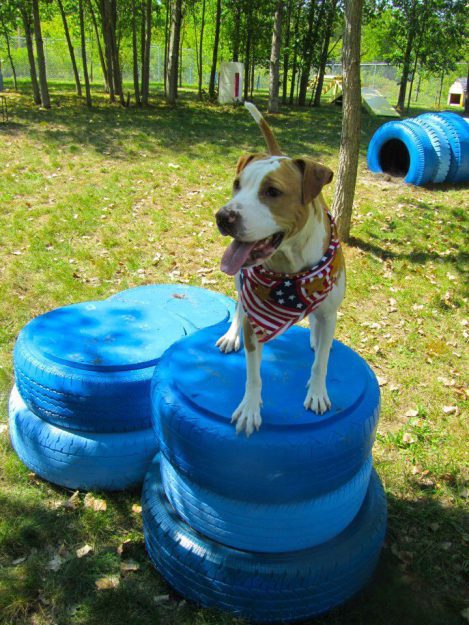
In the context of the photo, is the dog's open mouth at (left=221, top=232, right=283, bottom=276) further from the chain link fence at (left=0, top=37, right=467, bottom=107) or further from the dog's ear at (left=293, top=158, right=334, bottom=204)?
the chain link fence at (left=0, top=37, right=467, bottom=107)

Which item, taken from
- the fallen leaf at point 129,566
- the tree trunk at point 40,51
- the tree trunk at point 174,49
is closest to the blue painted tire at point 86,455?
the fallen leaf at point 129,566

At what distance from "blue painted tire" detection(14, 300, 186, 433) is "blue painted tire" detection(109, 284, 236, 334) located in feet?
1.00

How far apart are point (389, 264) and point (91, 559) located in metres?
5.72

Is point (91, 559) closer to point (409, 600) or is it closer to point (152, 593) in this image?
point (152, 593)

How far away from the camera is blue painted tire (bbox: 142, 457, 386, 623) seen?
2.90m

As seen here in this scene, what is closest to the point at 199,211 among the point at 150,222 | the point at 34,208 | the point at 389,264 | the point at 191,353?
the point at 150,222

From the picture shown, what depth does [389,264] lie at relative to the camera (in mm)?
7496

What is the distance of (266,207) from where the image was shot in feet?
7.65

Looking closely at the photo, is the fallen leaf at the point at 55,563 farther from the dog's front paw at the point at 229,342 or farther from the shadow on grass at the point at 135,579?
the dog's front paw at the point at 229,342

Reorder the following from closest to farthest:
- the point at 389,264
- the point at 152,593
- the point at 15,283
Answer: the point at 152,593 < the point at 15,283 < the point at 389,264

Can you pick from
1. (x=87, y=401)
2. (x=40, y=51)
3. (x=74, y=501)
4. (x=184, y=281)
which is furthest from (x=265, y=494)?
(x=40, y=51)

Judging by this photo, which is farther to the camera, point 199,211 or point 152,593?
point 199,211

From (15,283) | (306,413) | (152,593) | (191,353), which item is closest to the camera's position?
(306,413)

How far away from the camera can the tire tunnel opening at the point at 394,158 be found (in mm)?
11711
